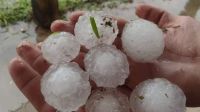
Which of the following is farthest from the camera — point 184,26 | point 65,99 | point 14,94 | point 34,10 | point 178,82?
point 34,10

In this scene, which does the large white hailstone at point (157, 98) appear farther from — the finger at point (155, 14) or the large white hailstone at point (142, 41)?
the finger at point (155, 14)

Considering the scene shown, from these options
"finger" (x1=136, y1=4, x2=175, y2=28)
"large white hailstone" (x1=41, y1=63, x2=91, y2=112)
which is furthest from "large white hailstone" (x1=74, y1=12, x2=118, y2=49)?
"finger" (x1=136, y1=4, x2=175, y2=28)

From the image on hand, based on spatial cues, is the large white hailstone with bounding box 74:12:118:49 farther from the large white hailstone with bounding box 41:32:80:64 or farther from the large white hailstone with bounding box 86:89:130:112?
the large white hailstone with bounding box 86:89:130:112

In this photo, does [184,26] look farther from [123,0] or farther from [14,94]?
[123,0]

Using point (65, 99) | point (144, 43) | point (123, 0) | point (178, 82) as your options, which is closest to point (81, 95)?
point (65, 99)

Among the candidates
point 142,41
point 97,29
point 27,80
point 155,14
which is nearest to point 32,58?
point 27,80

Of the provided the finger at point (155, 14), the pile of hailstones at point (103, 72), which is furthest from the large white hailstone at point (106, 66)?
the finger at point (155, 14)
